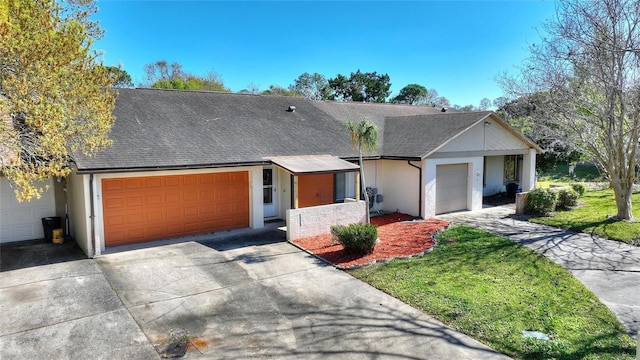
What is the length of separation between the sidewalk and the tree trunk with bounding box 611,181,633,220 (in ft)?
9.87

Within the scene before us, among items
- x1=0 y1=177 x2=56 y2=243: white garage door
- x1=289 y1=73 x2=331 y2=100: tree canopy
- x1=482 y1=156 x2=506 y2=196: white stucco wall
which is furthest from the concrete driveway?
x1=289 y1=73 x2=331 y2=100: tree canopy

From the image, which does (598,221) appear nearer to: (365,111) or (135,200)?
(365,111)

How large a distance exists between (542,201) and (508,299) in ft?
32.5

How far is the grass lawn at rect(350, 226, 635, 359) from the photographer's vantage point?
6699 mm

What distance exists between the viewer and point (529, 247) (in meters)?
12.2

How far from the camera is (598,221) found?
15.4m

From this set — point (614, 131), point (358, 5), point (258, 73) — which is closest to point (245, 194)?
point (358, 5)

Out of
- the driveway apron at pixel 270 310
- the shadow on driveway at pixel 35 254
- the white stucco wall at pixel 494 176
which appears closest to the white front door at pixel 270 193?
the driveway apron at pixel 270 310

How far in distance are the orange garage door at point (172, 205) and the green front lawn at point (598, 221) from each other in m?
11.6

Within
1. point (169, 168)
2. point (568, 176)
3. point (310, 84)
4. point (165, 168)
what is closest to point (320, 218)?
point (169, 168)

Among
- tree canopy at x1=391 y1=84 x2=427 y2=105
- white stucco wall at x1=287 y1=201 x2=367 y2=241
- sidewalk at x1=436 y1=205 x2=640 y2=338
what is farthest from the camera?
tree canopy at x1=391 y1=84 x2=427 y2=105

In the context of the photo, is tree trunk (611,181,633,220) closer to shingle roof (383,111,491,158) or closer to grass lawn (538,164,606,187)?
shingle roof (383,111,491,158)

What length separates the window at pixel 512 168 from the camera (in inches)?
889

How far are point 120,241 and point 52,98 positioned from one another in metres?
5.54
